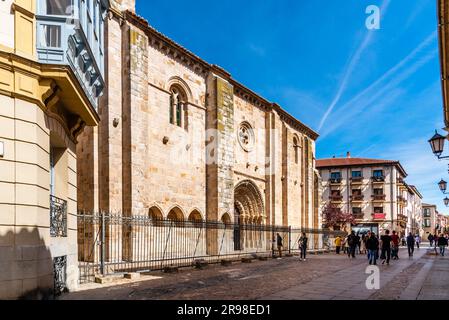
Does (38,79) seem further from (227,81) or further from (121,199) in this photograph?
(227,81)

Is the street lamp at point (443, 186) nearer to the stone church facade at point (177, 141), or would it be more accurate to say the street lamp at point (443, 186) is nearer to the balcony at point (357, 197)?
the stone church facade at point (177, 141)

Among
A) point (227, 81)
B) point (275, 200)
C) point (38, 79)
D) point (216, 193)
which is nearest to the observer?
point (38, 79)

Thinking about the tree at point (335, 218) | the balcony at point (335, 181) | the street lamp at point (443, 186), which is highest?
the balcony at point (335, 181)

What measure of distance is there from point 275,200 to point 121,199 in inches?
626

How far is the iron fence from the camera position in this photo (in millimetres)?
13430

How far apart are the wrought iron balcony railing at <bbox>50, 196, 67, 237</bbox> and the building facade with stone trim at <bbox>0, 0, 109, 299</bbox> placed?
0.04m

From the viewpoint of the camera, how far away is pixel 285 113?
33344 mm

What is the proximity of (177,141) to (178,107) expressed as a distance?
207 cm

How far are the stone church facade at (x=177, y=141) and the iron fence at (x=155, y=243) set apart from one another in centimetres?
103

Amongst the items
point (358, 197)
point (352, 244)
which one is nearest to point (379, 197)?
point (358, 197)

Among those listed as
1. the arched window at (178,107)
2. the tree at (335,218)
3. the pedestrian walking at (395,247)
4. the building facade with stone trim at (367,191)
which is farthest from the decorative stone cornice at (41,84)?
the building facade with stone trim at (367,191)

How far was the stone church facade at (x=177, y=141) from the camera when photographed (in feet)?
55.8

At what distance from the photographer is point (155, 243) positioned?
18.0 m

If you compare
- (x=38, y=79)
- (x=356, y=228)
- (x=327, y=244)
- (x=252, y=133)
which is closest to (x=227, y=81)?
(x=252, y=133)
